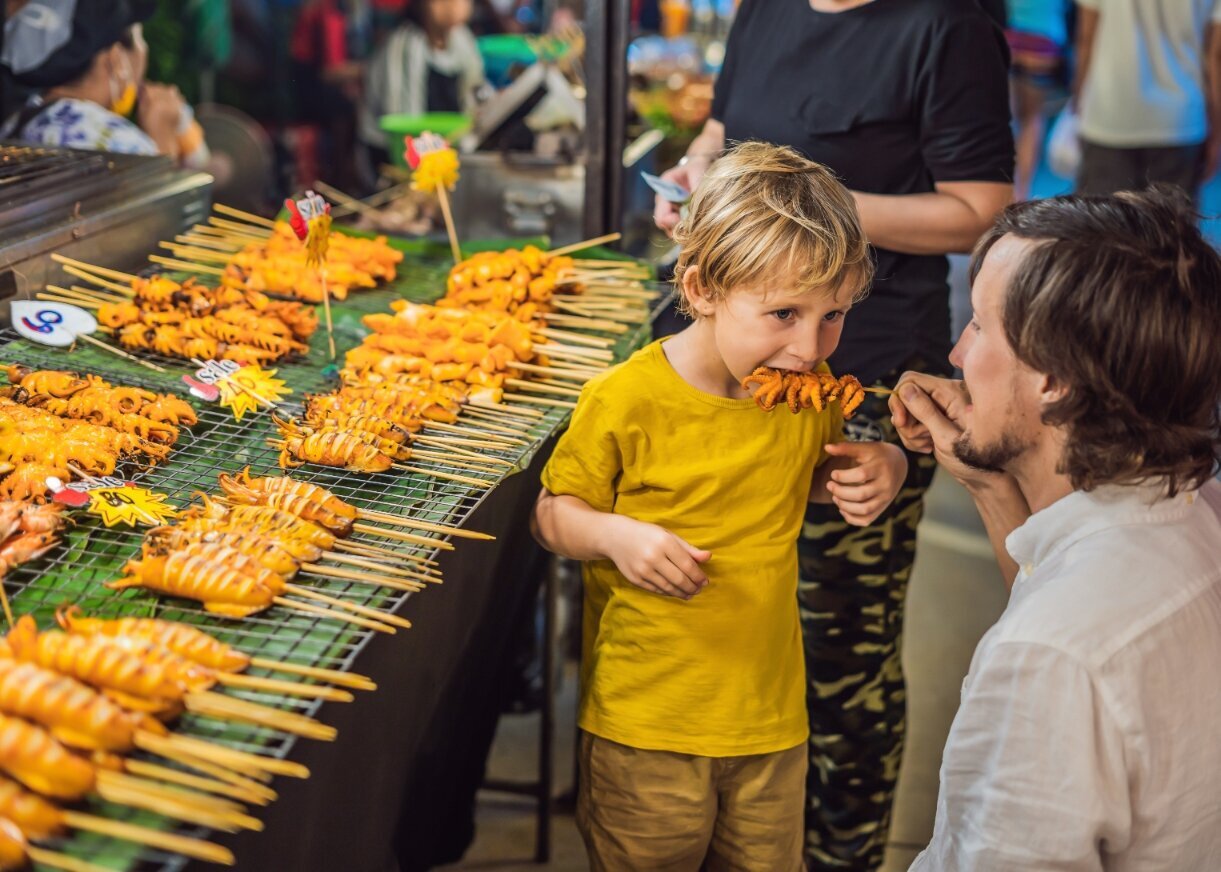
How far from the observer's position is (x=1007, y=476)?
2299 millimetres

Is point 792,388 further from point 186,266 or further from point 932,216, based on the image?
point 186,266

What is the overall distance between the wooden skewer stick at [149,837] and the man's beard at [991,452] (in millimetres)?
1360

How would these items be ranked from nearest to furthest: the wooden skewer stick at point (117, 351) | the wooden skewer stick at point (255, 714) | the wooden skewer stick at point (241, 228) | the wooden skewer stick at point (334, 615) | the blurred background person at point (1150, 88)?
1. the wooden skewer stick at point (255, 714)
2. the wooden skewer stick at point (334, 615)
3. the wooden skewer stick at point (117, 351)
4. the wooden skewer stick at point (241, 228)
5. the blurred background person at point (1150, 88)

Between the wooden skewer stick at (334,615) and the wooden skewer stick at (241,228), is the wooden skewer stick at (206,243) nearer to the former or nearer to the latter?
the wooden skewer stick at (241,228)

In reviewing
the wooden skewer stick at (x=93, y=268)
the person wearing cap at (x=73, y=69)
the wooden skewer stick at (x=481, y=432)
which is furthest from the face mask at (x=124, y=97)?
the wooden skewer stick at (x=481, y=432)

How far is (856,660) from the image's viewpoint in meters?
3.28

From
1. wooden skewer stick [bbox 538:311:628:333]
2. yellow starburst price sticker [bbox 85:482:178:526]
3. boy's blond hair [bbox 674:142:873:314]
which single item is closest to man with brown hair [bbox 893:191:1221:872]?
boy's blond hair [bbox 674:142:873:314]

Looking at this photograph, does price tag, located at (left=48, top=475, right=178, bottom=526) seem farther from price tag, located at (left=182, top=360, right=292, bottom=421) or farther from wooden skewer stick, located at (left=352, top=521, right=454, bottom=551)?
price tag, located at (left=182, top=360, right=292, bottom=421)

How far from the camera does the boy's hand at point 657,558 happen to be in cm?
232

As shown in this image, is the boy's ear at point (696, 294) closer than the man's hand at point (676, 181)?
Yes

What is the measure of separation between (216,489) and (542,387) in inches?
35.6

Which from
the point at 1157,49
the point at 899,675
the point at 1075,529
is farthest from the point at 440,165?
the point at 1157,49

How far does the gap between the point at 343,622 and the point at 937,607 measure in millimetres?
3846

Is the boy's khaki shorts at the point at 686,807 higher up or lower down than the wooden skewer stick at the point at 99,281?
lower down
